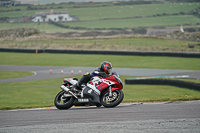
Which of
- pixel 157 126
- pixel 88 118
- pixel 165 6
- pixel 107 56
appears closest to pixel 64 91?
pixel 88 118

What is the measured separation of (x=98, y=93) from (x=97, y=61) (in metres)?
30.8

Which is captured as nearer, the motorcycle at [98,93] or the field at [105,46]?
the motorcycle at [98,93]

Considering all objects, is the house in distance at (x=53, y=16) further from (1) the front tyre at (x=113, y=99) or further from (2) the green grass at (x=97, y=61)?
(1) the front tyre at (x=113, y=99)

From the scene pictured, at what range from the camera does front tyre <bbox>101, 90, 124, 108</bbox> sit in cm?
1045

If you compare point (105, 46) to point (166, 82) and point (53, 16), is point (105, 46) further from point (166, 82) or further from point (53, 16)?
point (53, 16)

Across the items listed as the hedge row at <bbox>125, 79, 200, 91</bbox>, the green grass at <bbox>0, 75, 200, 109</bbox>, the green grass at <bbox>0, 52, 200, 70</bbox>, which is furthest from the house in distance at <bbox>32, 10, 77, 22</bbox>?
the hedge row at <bbox>125, 79, 200, 91</bbox>

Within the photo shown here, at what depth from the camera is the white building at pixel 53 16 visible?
96262 millimetres

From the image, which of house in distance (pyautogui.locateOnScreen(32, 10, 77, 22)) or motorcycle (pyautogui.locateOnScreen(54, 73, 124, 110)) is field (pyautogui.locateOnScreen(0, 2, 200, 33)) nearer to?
house in distance (pyautogui.locateOnScreen(32, 10, 77, 22))

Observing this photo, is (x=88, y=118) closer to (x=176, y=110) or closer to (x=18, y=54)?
(x=176, y=110)

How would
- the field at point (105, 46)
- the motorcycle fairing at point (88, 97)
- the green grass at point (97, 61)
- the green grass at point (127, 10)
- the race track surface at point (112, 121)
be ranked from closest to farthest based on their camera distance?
the race track surface at point (112, 121) → the motorcycle fairing at point (88, 97) → the field at point (105, 46) → the green grass at point (97, 61) → the green grass at point (127, 10)

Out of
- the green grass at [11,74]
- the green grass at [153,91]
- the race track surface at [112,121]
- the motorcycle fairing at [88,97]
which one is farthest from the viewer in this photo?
the green grass at [11,74]

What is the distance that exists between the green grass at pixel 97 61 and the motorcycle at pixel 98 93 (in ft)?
82.0

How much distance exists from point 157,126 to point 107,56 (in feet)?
126

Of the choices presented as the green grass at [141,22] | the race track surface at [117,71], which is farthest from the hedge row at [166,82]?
the green grass at [141,22]
